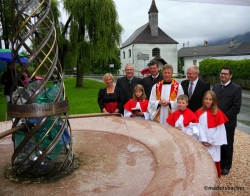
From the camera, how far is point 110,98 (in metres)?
4.84

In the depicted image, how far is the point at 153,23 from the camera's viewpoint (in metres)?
51.5

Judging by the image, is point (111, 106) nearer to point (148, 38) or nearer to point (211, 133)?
point (211, 133)

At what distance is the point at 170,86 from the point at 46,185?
9.99 feet

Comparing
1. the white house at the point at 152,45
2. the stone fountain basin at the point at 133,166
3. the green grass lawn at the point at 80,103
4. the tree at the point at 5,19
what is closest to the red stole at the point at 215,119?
the stone fountain basin at the point at 133,166

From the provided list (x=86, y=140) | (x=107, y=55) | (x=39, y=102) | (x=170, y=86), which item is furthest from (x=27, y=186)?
(x=107, y=55)

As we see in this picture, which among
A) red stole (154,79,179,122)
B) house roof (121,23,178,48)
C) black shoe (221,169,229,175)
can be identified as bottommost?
black shoe (221,169,229,175)

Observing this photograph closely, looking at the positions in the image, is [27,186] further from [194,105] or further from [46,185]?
[194,105]

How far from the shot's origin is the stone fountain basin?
6.01 ft

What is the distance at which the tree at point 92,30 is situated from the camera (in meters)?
17.9

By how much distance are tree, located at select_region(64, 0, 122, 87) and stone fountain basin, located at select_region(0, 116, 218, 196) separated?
15.6 m

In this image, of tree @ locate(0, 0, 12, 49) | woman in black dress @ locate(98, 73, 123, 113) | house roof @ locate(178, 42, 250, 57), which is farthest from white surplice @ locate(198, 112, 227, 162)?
house roof @ locate(178, 42, 250, 57)

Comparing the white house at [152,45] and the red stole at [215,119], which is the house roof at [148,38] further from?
the red stole at [215,119]

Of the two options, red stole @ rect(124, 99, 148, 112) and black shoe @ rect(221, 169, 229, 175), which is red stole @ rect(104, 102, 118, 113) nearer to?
red stole @ rect(124, 99, 148, 112)

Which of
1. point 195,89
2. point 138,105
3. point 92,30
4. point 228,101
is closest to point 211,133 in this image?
point 228,101
